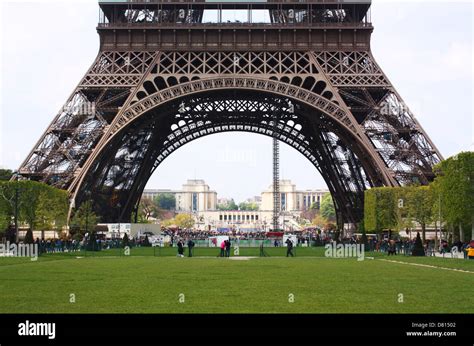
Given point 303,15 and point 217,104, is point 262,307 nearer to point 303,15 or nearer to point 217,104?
point 303,15

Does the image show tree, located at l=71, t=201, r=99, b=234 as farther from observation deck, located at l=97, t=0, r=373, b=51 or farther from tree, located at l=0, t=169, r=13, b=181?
tree, located at l=0, t=169, r=13, b=181

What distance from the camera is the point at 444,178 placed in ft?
188

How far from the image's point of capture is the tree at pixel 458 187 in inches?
2202

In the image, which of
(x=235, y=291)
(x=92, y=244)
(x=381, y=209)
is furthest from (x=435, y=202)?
(x=235, y=291)

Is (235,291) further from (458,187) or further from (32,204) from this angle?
(32,204)

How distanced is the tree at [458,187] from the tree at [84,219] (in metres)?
34.1

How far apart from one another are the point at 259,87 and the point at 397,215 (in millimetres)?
19693

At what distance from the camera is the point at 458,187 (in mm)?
56344

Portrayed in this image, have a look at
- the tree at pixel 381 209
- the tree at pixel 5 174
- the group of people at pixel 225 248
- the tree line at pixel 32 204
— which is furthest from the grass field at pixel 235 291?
the tree at pixel 5 174

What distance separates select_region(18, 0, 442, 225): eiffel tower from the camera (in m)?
59.7

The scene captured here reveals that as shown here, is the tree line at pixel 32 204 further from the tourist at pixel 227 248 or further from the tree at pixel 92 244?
the tourist at pixel 227 248

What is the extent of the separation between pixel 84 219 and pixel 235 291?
5143cm

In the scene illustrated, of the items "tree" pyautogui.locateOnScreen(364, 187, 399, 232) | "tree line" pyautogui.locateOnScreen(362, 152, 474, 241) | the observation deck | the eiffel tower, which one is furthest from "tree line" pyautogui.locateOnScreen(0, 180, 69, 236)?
"tree line" pyautogui.locateOnScreen(362, 152, 474, 241)

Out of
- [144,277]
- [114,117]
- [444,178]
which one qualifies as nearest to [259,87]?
[114,117]
